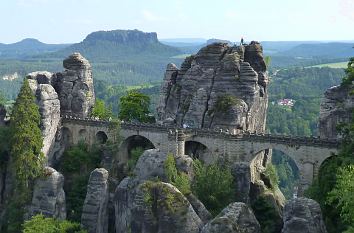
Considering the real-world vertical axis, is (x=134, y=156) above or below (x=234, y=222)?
below

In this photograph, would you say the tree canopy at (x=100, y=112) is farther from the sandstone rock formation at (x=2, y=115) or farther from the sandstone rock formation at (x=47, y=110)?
the sandstone rock formation at (x=2, y=115)

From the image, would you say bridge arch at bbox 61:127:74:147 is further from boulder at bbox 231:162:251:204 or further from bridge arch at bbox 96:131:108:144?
boulder at bbox 231:162:251:204

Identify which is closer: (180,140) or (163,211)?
(163,211)

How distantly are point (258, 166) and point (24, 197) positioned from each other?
23134 millimetres

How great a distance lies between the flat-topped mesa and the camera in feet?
188

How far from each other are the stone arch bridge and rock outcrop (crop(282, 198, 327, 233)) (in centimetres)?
1750

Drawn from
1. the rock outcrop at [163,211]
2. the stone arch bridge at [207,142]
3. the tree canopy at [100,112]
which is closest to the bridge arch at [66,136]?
the stone arch bridge at [207,142]

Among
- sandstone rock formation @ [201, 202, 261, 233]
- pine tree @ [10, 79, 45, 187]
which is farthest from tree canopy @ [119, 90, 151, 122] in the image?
sandstone rock formation @ [201, 202, 261, 233]

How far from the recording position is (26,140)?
177 feet

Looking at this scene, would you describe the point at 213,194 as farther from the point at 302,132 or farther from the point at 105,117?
the point at 302,132

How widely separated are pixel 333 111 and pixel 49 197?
27079 mm

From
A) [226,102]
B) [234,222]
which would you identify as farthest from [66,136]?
[234,222]

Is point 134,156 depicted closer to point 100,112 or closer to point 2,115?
point 100,112

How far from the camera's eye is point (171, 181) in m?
43.9
